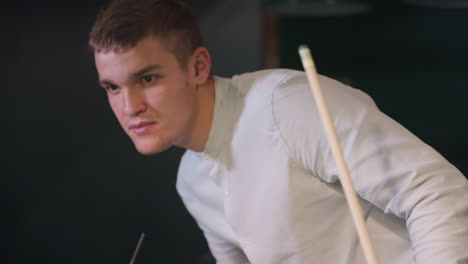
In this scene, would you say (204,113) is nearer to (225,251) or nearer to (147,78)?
(147,78)

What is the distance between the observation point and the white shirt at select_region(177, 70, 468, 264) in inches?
39.4

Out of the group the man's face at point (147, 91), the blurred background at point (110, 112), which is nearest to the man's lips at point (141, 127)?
the man's face at point (147, 91)

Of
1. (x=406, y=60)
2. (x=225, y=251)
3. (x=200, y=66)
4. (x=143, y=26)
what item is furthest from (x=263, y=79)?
(x=406, y=60)

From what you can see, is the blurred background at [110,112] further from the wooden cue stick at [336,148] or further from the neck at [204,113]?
the wooden cue stick at [336,148]

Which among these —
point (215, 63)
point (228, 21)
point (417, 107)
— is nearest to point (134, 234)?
point (215, 63)

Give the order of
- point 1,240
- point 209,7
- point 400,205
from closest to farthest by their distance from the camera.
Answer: point 400,205, point 1,240, point 209,7

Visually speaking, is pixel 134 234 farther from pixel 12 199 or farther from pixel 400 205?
pixel 400 205

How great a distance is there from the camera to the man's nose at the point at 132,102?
119 centimetres

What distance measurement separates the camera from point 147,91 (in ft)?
3.96

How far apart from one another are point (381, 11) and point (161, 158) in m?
1.15

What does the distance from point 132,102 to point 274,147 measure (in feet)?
0.90

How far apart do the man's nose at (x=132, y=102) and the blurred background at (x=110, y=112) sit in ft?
3.79

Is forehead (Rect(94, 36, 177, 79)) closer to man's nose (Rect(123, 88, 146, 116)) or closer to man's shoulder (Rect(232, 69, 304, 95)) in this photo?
man's nose (Rect(123, 88, 146, 116))

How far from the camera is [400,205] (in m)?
1.03
